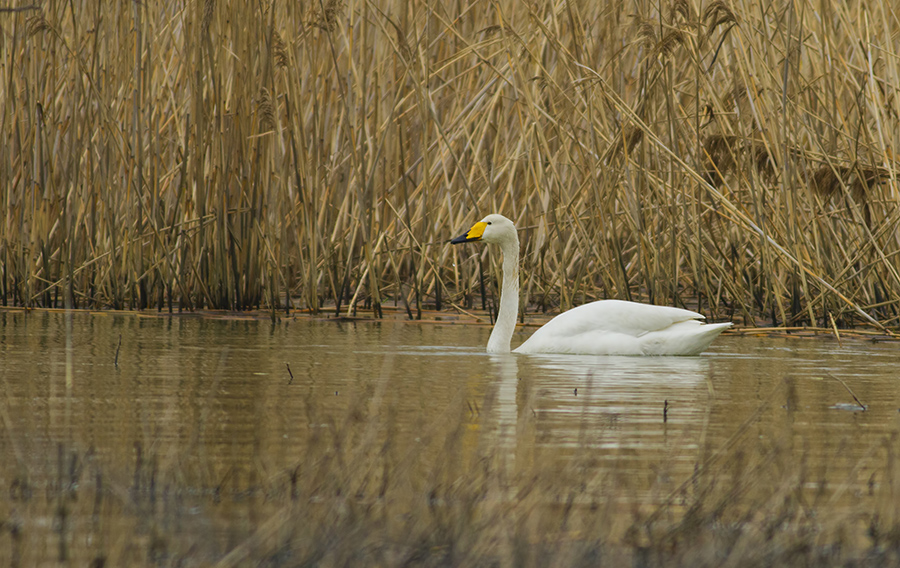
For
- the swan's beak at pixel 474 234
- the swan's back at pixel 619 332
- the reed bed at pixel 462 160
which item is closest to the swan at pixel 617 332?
the swan's back at pixel 619 332

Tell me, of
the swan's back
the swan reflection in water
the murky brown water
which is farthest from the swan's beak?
the swan reflection in water

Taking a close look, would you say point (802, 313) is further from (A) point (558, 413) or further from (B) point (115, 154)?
(B) point (115, 154)

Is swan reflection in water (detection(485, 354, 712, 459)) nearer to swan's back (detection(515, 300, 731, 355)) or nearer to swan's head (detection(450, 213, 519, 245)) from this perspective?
swan's back (detection(515, 300, 731, 355))

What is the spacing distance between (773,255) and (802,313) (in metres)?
0.82

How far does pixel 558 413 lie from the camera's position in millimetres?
5332

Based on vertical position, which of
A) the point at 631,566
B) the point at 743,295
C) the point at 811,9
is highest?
the point at 811,9

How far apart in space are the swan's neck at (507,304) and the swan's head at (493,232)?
0.18 feet

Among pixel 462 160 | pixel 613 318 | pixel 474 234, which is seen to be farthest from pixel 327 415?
pixel 462 160

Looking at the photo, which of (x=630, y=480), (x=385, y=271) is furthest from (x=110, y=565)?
(x=385, y=271)

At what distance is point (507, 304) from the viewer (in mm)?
8461

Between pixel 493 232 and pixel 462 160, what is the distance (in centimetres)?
212

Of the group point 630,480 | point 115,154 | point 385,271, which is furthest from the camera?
point 385,271

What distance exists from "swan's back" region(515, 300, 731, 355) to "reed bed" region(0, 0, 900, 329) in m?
0.83

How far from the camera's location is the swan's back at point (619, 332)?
7938 millimetres
